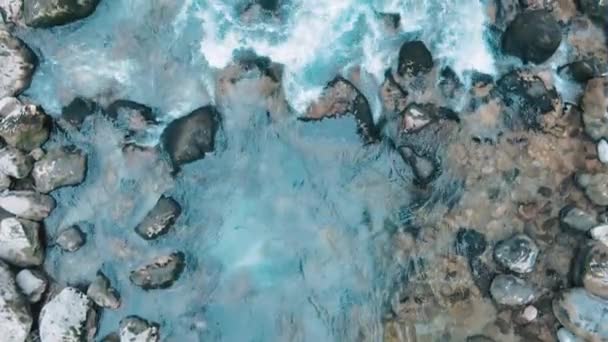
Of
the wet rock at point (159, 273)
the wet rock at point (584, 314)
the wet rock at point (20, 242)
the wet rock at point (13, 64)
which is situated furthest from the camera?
the wet rock at point (13, 64)

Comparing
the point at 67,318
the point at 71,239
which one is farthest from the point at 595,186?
the point at 67,318

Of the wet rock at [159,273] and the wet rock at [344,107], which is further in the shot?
the wet rock at [344,107]

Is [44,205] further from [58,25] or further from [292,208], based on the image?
[292,208]

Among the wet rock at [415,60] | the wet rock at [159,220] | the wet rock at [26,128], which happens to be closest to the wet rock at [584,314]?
the wet rock at [415,60]

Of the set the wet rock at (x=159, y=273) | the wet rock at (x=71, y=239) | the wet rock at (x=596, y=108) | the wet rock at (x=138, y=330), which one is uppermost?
the wet rock at (x=596, y=108)

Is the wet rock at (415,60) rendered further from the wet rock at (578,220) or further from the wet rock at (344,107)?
the wet rock at (578,220)

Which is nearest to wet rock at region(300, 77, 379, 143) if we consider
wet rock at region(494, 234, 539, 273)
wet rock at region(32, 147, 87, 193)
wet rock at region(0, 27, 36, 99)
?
wet rock at region(494, 234, 539, 273)

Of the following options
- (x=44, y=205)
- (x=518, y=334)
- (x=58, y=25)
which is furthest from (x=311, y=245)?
(x=58, y=25)

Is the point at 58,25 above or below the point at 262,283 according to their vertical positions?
above
